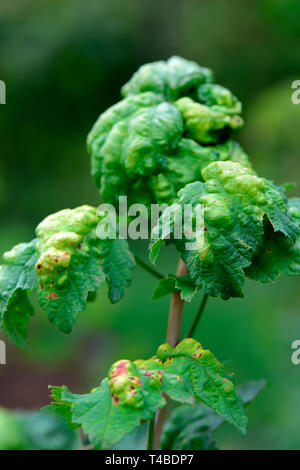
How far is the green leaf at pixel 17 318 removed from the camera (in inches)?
36.4

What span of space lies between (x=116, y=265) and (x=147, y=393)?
8.8 inches

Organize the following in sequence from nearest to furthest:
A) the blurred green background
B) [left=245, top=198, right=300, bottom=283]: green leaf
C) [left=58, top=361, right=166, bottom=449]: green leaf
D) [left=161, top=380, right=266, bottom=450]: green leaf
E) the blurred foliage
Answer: [left=58, top=361, right=166, bottom=449]: green leaf → [left=245, top=198, right=300, bottom=283]: green leaf → [left=161, top=380, right=266, bottom=450]: green leaf → the blurred foliage → the blurred green background

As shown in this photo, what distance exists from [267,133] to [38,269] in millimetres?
2787

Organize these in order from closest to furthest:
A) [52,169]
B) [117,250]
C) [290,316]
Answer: [117,250] < [290,316] < [52,169]

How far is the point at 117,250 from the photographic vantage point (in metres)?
0.89

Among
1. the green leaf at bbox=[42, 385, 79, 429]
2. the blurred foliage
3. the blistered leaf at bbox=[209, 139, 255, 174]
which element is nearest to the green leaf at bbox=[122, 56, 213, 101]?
the blistered leaf at bbox=[209, 139, 255, 174]

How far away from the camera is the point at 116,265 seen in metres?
0.88

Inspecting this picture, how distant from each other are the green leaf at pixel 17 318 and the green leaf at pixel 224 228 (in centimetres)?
29

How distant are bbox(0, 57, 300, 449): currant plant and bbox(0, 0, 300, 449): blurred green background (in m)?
1.88

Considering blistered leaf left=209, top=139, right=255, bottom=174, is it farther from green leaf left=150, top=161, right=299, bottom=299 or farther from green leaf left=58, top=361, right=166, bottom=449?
green leaf left=58, top=361, right=166, bottom=449

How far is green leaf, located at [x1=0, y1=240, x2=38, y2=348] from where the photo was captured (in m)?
0.90

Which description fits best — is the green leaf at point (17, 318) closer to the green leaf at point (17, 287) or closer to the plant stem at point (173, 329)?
the green leaf at point (17, 287)
